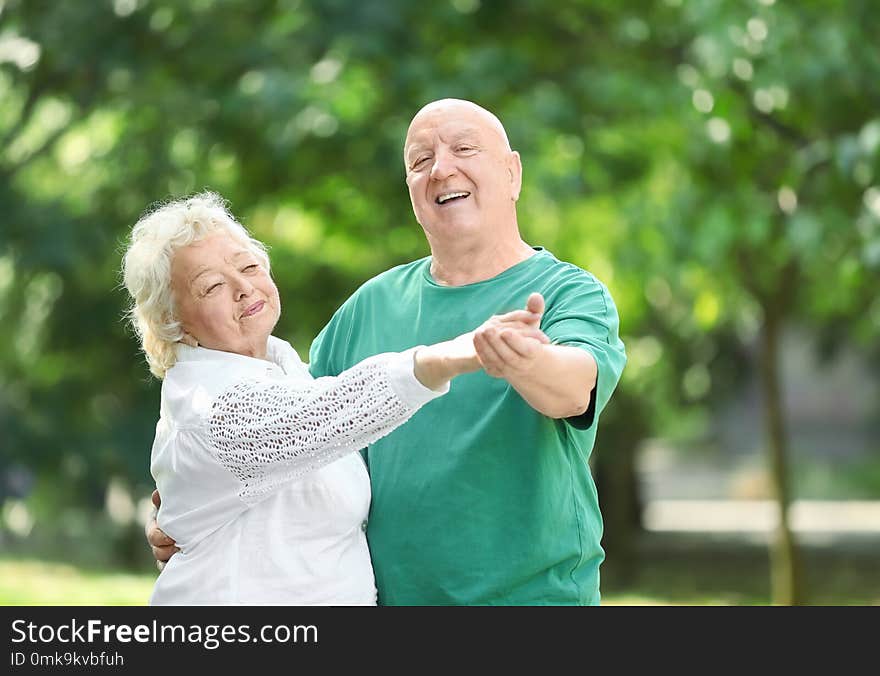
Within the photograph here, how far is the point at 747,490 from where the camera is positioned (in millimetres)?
25938

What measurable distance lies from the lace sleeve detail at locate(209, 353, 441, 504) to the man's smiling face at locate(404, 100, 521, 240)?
1.50 ft

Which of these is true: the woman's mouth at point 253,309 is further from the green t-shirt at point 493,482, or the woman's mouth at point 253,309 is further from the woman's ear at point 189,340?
the green t-shirt at point 493,482

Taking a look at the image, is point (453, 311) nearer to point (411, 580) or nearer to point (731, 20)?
point (411, 580)

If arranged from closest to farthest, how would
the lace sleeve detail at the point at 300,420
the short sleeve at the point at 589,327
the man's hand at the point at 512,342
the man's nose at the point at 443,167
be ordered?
the man's hand at the point at 512,342, the lace sleeve detail at the point at 300,420, the short sleeve at the point at 589,327, the man's nose at the point at 443,167

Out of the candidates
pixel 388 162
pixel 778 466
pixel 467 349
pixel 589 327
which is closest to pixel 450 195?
pixel 589 327

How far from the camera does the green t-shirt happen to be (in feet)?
7.97

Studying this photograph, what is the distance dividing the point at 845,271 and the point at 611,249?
148 centimetres

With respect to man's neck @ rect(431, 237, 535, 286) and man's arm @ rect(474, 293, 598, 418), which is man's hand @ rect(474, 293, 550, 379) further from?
man's neck @ rect(431, 237, 535, 286)

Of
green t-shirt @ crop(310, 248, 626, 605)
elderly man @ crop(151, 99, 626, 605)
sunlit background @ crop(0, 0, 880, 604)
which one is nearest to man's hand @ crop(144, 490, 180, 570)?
elderly man @ crop(151, 99, 626, 605)

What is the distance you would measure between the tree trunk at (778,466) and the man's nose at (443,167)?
24.3 ft

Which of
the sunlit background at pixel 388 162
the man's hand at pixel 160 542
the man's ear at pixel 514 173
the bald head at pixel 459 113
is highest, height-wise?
the sunlit background at pixel 388 162

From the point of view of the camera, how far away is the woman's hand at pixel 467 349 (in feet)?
6.87

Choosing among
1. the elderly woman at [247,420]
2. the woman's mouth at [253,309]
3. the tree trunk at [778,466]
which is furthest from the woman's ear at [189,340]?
the tree trunk at [778,466]
